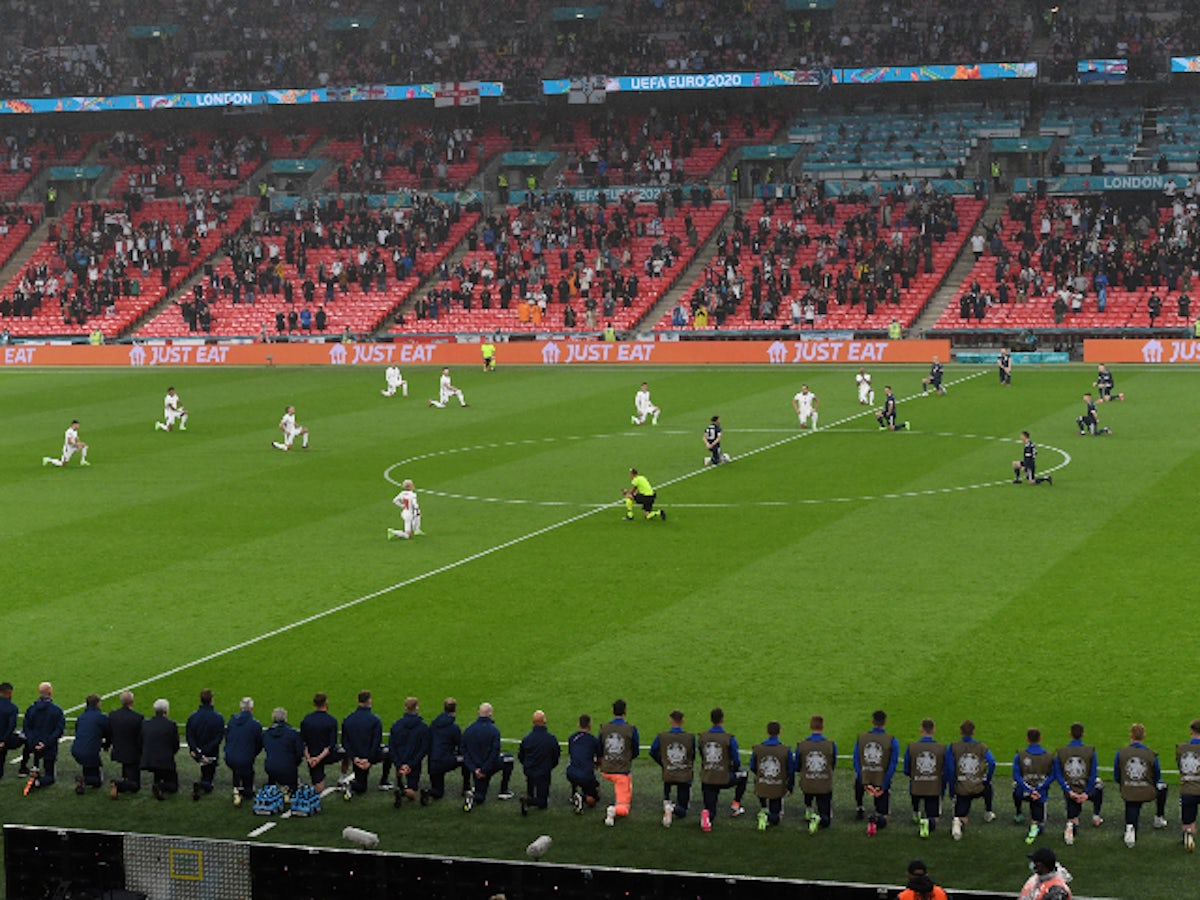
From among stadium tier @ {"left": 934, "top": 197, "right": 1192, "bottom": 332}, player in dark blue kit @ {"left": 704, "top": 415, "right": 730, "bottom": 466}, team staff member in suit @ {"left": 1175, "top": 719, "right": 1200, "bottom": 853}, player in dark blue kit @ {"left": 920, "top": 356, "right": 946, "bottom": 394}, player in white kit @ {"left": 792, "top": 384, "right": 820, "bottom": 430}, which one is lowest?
team staff member in suit @ {"left": 1175, "top": 719, "right": 1200, "bottom": 853}

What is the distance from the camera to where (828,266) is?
281 feet

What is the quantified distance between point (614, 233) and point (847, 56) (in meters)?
15.6

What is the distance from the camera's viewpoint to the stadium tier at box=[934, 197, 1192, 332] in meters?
76.4

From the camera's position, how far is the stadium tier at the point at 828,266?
267 ft

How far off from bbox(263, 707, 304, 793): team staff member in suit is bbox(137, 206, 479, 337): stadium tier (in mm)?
66118

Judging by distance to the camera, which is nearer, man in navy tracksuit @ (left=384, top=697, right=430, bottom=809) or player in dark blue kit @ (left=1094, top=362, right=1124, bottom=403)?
man in navy tracksuit @ (left=384, top=697, right=430, bottom=809)

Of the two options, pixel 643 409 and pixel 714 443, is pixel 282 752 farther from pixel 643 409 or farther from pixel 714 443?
pixel 643 409

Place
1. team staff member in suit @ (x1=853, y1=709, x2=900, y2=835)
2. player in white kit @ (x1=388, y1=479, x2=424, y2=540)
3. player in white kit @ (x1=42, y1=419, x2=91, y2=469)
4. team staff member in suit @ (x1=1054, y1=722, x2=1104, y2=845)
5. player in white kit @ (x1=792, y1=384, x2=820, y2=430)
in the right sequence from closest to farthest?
team staff member in suit @ (x1=1054, y1=722, x2=1104, y2=845)
team staff member in suit @ (x1=853, y1=709, x2=900, y2=835)
player in white kit @ (x1=388, y1=479, x2=424, y2=540)
player in white kit @ (x1=42, y1=419, x2=91, y2=469)
player in white kit @ (x1=792, y1=384, x2=820, y2=430)

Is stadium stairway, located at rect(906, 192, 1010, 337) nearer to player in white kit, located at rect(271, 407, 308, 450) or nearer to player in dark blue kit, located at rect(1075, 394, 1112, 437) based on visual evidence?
player in dark blue kit, located at rect(1075, 394, 1112, 437)

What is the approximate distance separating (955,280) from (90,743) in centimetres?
6615

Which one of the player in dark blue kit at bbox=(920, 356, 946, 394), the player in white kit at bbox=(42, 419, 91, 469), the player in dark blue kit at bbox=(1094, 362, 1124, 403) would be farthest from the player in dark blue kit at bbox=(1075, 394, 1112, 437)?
the player in white kit at bbox=(42, 419, 91, 469)

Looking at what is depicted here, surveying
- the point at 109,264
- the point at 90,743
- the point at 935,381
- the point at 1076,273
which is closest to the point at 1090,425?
the point at 935,381

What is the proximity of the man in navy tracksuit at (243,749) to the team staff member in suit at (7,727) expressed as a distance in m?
2.91

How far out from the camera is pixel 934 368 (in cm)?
6244
